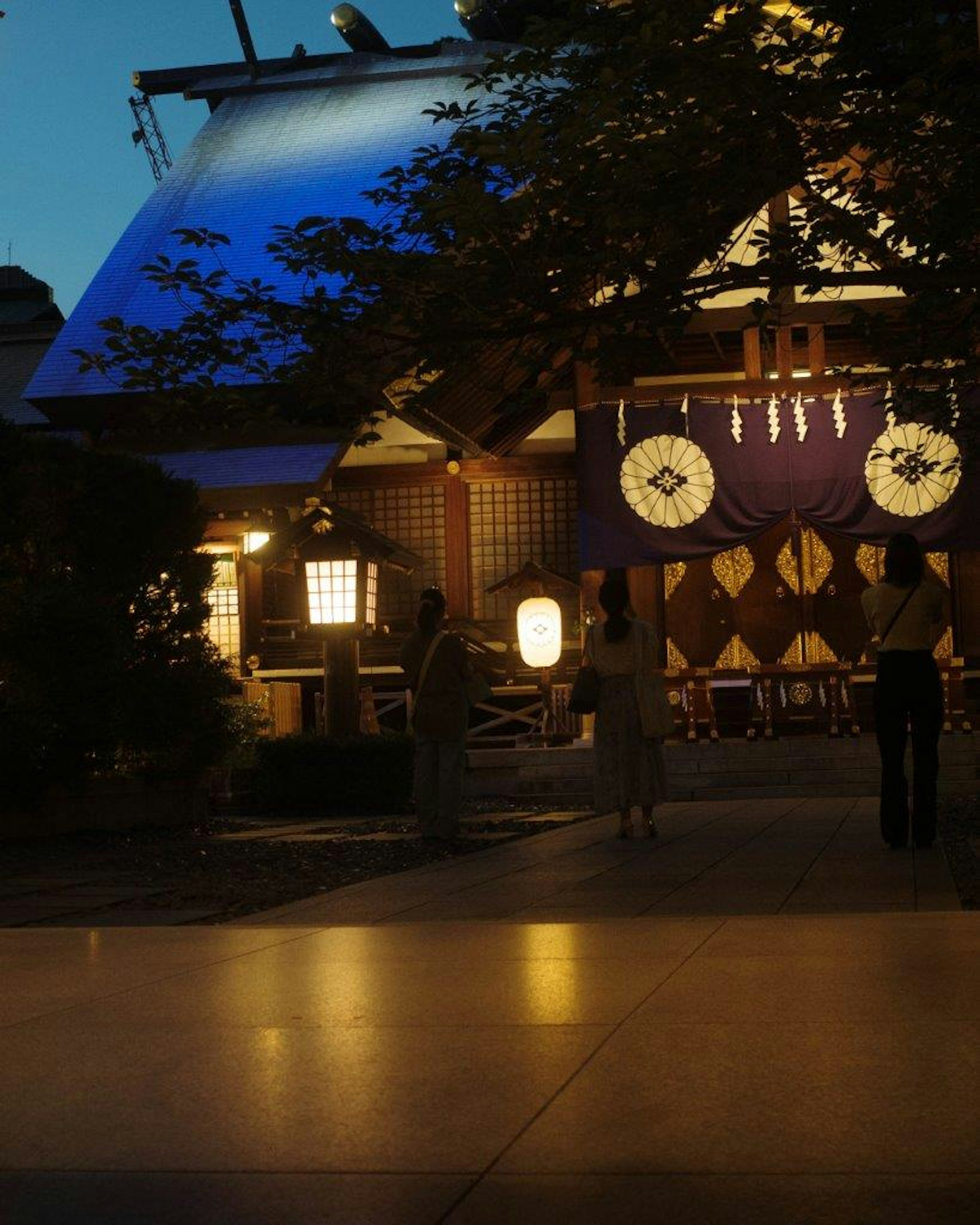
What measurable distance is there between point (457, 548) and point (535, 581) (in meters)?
1.68

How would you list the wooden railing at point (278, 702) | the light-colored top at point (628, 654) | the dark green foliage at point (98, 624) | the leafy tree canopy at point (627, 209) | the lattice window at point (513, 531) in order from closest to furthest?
1. the leafy tree canopy at point (627, 209)
2. the light-colored top at point (628, 654)
3. the dark green foliage at point (98, 624)
4. the wooden railing at point (278, 702)
5. the lattice window at point (513, 531)

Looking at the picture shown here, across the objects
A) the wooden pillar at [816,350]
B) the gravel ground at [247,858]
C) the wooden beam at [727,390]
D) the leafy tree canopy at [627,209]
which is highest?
the wooden pillar at [816,350]

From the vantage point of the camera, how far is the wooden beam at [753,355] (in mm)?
20094

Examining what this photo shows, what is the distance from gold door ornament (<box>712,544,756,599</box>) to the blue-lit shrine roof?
22.1 feet

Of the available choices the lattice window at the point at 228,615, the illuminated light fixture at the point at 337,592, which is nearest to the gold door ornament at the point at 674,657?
the lattice window at the point at 228,615

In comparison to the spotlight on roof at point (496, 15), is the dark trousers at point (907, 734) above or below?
below

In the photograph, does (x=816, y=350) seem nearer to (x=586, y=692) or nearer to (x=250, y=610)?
(x=250, y=610)

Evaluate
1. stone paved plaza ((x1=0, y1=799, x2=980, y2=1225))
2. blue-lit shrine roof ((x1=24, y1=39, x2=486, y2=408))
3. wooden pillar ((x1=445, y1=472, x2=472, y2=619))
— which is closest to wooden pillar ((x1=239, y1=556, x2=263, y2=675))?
wooden pillar ((x1=445, y1=472, x2=472, y2=619))

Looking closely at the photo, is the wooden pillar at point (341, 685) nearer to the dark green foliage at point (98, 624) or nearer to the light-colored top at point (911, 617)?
the dark green foliage at point (98, 624)

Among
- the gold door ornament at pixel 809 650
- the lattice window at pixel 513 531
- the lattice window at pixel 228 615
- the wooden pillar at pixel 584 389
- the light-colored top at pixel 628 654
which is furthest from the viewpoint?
the lattice window at pixel 513 531

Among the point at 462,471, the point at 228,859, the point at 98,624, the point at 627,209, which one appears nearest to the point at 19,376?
the point at 462,471

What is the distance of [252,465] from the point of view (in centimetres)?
1950

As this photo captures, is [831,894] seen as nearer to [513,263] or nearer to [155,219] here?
[513,263]

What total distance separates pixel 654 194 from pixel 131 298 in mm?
15140
